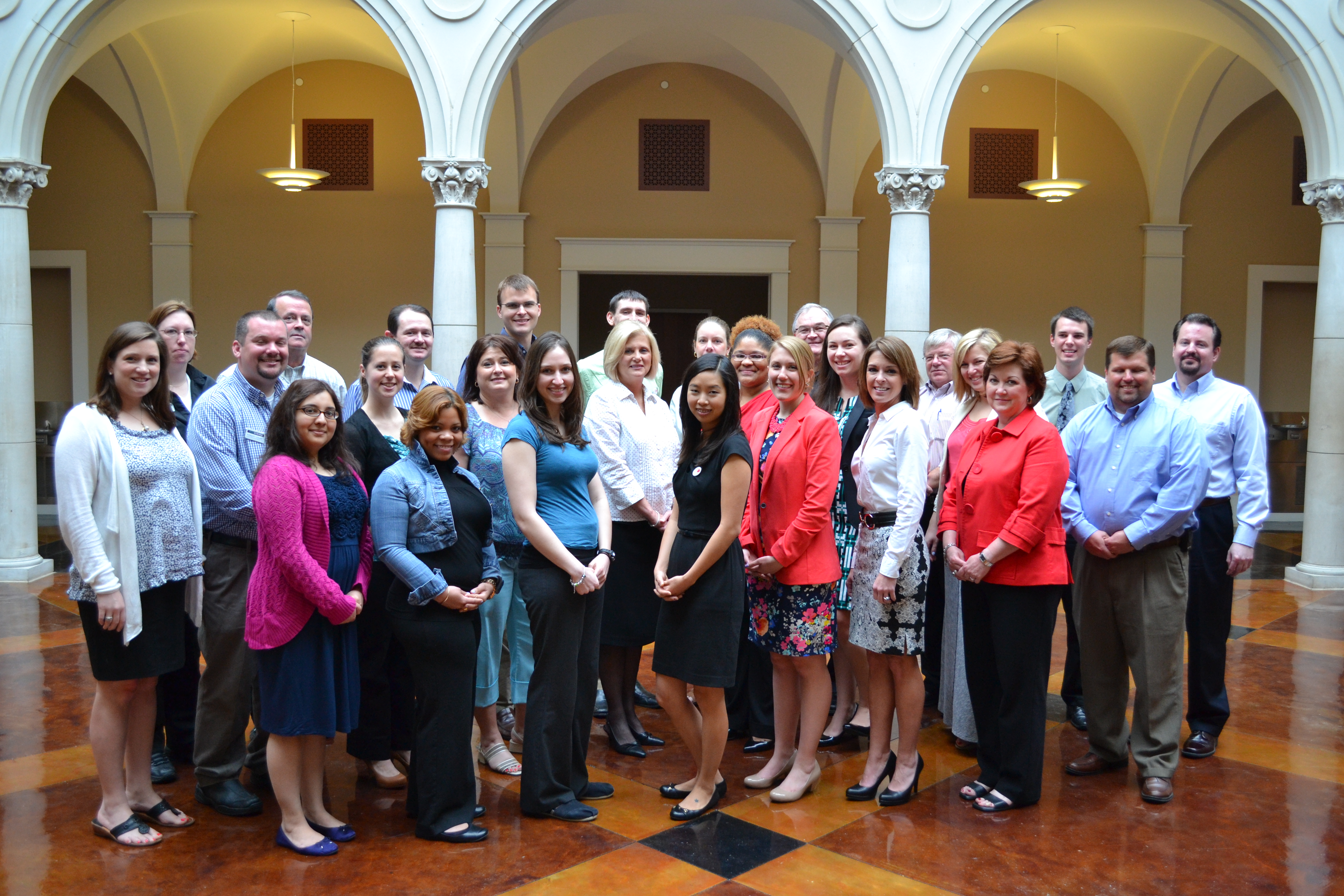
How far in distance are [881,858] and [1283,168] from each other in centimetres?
1141

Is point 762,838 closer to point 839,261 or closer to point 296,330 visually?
point 296,330

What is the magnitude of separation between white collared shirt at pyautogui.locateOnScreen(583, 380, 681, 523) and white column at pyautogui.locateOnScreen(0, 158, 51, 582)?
5880 mm

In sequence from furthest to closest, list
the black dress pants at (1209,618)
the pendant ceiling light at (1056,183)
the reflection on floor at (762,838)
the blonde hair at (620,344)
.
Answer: the pendant ceiling light at (1056,183)
the black dress pants at (1209,618)
the blonde hair at (620,344)
the reflection on floor at (762,838)

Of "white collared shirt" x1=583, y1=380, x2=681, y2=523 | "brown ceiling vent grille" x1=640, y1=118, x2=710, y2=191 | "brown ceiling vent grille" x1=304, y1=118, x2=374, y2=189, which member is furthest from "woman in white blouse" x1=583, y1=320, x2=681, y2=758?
"brown ceiling vent grille" x1=304, y1=118, x2=374, y2=189

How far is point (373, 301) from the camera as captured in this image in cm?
1189

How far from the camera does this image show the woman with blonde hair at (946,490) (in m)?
4.34

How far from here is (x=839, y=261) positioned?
1184cm

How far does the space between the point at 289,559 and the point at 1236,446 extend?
12.8 ft

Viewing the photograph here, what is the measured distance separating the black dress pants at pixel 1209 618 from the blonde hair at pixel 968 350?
1.20 meters

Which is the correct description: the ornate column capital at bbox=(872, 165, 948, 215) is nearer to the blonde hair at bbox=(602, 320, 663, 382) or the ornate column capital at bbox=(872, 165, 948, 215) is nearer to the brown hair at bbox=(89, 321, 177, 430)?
the blonde hair at bbox=(602, 320, 663, 382)

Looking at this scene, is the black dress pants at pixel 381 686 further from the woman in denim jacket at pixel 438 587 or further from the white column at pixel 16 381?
the white column at pixel 16 381

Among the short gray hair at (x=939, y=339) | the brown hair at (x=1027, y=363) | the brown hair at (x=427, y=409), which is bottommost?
the brown hair at (x=427, y=409)

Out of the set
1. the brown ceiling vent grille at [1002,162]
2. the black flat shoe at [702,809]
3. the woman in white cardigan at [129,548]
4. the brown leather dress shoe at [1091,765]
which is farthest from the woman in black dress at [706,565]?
the brown ceiling vent grille at [1002,162]

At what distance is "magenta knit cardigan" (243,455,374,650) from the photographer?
11.0ft
